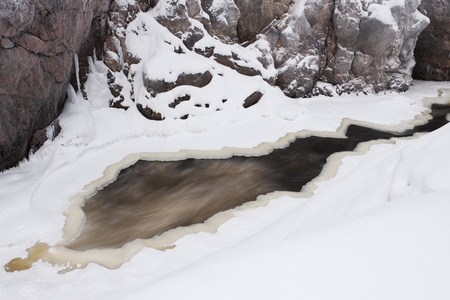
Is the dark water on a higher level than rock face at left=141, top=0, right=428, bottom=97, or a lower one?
lower

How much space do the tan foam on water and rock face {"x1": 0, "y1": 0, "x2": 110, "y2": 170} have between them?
7.82 feet

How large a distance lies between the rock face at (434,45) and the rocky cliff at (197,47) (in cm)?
6

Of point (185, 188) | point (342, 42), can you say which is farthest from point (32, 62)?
point (342, 42)

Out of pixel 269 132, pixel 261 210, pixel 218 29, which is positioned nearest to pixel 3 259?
pixel 261 210

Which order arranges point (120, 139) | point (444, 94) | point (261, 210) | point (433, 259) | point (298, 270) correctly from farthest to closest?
point (444, 94)
point (120, 139)
point (261, 210)
point (298, 270)
point (433, 259)

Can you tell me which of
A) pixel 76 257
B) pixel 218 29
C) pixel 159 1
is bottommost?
pixel 76 257

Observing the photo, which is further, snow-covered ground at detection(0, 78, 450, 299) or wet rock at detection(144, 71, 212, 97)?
wet rock at detection(144, 71, 212, 97)

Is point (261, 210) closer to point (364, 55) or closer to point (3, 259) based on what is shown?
point (3, 259)

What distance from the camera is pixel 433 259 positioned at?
2.36 m

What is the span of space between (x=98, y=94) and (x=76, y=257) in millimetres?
7891

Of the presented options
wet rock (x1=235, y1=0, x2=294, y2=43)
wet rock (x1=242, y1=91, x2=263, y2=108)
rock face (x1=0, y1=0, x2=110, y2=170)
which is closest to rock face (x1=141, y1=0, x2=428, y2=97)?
wet rock (x1=235, y1=0, x2=294, y2=43)

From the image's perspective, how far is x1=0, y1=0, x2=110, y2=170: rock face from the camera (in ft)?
26.7

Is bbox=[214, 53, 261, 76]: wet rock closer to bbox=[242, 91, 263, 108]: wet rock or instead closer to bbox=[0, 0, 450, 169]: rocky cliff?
bbox=[0, 0, 450, 169]: rocky cliff

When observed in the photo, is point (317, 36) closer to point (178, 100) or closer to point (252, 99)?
point (252, 99)
